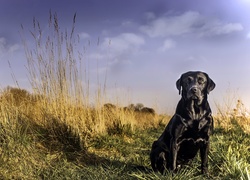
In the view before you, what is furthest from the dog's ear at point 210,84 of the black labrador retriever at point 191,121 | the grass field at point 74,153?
the grass field at point 74,153

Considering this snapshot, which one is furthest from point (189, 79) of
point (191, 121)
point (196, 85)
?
point (191, 121)

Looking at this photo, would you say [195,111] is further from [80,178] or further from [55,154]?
[55,154]

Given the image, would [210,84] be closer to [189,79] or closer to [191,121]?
[189,79]

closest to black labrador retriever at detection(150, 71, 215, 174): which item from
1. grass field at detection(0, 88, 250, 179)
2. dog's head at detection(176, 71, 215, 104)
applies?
dog's head at detection(176, 71, 215, 104)

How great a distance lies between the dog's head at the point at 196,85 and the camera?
3.43 m

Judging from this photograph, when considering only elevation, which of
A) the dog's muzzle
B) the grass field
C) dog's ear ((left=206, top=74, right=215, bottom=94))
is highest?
dog's ear ((left=206, top=74, right=215, bottom=94))

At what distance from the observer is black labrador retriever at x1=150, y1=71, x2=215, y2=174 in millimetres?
3477

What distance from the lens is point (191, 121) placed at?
138 inches

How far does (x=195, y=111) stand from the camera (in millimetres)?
3504

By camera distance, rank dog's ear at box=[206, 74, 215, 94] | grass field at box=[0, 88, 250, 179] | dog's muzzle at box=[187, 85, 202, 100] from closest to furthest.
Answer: dog's muzzle at box=[187, 85, 202, 100] < dog's ear at box=[206, 74, 215, 94] < grass field at box=[0, 88, 250, 179]

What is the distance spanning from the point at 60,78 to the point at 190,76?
9.72 ft

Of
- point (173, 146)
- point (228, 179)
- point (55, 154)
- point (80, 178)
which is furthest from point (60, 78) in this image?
point (228, 179)

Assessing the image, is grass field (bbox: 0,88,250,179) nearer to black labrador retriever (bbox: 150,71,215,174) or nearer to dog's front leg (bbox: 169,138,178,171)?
dog's front leg (bbox: 169,138,178,171)

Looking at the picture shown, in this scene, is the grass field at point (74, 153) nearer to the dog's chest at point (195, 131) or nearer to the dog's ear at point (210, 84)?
the dog's chest at point (195, 131)
